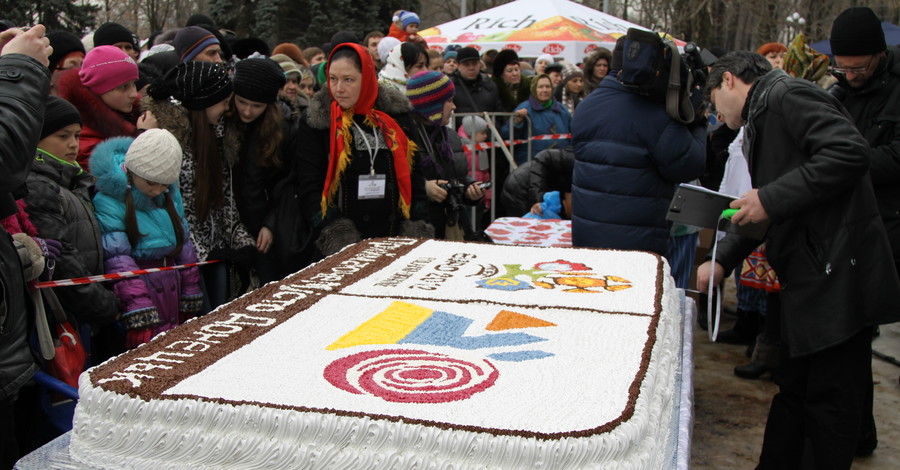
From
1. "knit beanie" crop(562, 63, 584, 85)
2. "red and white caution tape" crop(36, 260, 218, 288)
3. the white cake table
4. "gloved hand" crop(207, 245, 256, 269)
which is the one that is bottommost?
the white cake table

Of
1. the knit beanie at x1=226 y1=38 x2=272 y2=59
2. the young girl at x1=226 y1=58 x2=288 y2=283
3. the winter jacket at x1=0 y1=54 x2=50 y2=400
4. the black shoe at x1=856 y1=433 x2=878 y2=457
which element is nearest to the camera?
the winter jacket at x1=0 y1=54 x2=50 y2=400

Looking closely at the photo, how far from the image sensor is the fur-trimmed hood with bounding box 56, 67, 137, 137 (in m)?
3.33

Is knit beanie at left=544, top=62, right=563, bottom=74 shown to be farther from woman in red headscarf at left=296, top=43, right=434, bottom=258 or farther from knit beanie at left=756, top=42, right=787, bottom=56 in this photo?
woman in red headscarf at left=296, top=43, right=434, bottom=258

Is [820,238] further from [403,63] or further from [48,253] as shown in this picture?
[403,63]

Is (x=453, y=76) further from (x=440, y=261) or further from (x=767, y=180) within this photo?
(x=767, y=180)

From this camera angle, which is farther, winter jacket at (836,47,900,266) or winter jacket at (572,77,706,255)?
winter jacket at (572,77,706,255)

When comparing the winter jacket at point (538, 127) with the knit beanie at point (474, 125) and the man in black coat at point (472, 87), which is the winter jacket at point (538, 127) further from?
the knit beanie at point (474, 125)

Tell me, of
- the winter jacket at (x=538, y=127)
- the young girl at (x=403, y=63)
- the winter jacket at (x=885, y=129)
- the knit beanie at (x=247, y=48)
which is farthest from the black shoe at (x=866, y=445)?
the knit beanie at (x=247, y=48)

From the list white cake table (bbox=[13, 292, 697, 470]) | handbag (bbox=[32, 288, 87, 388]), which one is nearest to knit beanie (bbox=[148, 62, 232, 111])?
handbag (bbox=[32, 288, 87, 388])

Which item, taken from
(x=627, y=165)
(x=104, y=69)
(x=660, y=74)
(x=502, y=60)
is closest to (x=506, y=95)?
(x=502, y=60)

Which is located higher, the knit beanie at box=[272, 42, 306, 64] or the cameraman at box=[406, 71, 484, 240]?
the knit beanie at box=[272, 42, 306, 64]

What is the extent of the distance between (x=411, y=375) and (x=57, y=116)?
1.74 m

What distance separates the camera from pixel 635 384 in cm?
179

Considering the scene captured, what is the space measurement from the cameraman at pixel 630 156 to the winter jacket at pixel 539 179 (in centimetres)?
172
